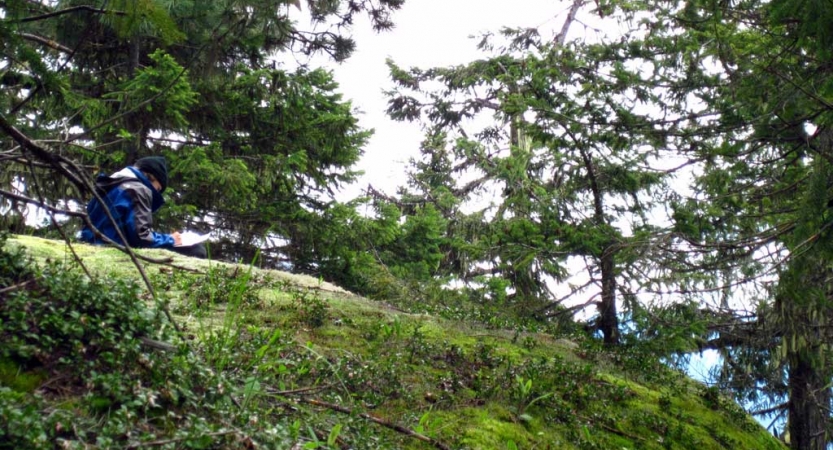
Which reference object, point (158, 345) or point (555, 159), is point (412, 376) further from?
point (555, 159)

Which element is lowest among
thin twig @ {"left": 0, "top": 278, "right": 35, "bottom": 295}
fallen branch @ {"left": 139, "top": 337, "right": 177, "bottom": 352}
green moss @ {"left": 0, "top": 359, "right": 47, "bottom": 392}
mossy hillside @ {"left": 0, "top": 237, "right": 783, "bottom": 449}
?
green moss @ {"left": 0, "top": 359, "right": 47, "bottom": 392}

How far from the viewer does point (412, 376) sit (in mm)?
5082

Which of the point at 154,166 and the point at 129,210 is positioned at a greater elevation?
the point at 154,166

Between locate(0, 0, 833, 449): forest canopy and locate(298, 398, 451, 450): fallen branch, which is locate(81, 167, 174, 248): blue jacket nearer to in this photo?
locate(0, 0, 833, 449): forest canopy

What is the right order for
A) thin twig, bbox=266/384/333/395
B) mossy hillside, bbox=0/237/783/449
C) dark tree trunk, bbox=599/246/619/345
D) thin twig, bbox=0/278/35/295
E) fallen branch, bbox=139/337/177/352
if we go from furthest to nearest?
dark tree trunk, bbox=599/246/619/345, mossy hillside, bbox=0/237/783/449, thin twig, bbox=266/384/333/395, fallen branch, bbox=139/337/177/352, thin twig, bbox=0/278/35/295

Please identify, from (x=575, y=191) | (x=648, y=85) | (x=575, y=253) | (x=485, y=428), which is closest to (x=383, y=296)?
(x=575, y=253)

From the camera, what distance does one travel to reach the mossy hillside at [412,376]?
3.89m

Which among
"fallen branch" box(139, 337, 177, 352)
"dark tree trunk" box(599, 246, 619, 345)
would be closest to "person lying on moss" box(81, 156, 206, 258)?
"fallen branch" box(139, 337, 177, 352)

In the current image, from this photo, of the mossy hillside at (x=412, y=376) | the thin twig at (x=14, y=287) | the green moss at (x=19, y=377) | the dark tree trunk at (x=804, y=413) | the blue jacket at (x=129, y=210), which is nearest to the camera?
the green moss at (x=19, y=377)

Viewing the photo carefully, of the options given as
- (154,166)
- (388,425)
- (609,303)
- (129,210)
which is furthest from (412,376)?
(609,303)

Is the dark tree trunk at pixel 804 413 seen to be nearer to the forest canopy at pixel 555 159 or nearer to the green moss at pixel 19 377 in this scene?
the forest canopy at pixel 555 159

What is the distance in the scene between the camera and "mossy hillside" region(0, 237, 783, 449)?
389 cm

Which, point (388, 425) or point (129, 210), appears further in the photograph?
point (129, 210)

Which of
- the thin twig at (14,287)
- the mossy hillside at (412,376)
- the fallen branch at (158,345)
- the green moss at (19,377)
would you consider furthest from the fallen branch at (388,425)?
the thin twig at (14,287)
